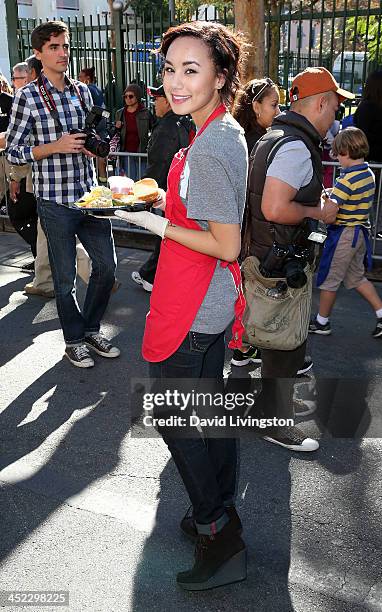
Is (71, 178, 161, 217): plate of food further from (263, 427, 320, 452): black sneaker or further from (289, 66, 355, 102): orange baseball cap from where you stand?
(263, 427, 320, 452): black sneaker

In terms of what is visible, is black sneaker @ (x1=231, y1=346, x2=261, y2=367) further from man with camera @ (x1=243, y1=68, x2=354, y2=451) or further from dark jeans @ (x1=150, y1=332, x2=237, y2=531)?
dark jeans @ (x1=150, y1=332, x2=237, y2=531)

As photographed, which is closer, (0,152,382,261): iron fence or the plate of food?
the plate of food

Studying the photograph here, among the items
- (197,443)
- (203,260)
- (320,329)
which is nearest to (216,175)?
(203,260)

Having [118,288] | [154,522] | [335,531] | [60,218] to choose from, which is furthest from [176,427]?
[118,288]

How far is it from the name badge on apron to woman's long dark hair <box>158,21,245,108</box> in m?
0.29

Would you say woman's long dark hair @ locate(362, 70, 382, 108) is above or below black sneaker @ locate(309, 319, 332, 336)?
above

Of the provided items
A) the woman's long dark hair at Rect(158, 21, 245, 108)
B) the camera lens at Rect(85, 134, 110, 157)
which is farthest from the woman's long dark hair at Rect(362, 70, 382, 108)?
the woman's long dark hair at Rect(158, 21, 245, 108)

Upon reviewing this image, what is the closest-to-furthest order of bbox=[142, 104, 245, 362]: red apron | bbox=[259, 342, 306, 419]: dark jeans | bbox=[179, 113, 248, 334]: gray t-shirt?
bbox=[179, 113, 248, 334]: gray t-shirt → bbox=[142, 104, 245, 362]: red apron → bbox=[259, 342, 306, 419]: dark jeans

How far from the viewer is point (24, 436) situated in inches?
151

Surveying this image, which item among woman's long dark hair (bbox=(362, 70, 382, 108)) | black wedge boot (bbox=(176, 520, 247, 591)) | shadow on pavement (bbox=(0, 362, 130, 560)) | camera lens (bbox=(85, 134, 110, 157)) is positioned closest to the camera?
black wedge boot (bbox=(176, 520, 247, 591))

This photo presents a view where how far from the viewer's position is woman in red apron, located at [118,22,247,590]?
2.23 m

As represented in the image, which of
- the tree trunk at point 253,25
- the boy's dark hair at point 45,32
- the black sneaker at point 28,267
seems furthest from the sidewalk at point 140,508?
the tree trunk at point 253,25

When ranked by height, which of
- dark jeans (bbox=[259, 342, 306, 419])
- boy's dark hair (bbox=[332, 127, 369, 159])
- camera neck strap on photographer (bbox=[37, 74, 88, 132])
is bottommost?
dark jeans (bbox=[259, 342, 306, 419])

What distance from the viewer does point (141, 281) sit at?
21.3ft
